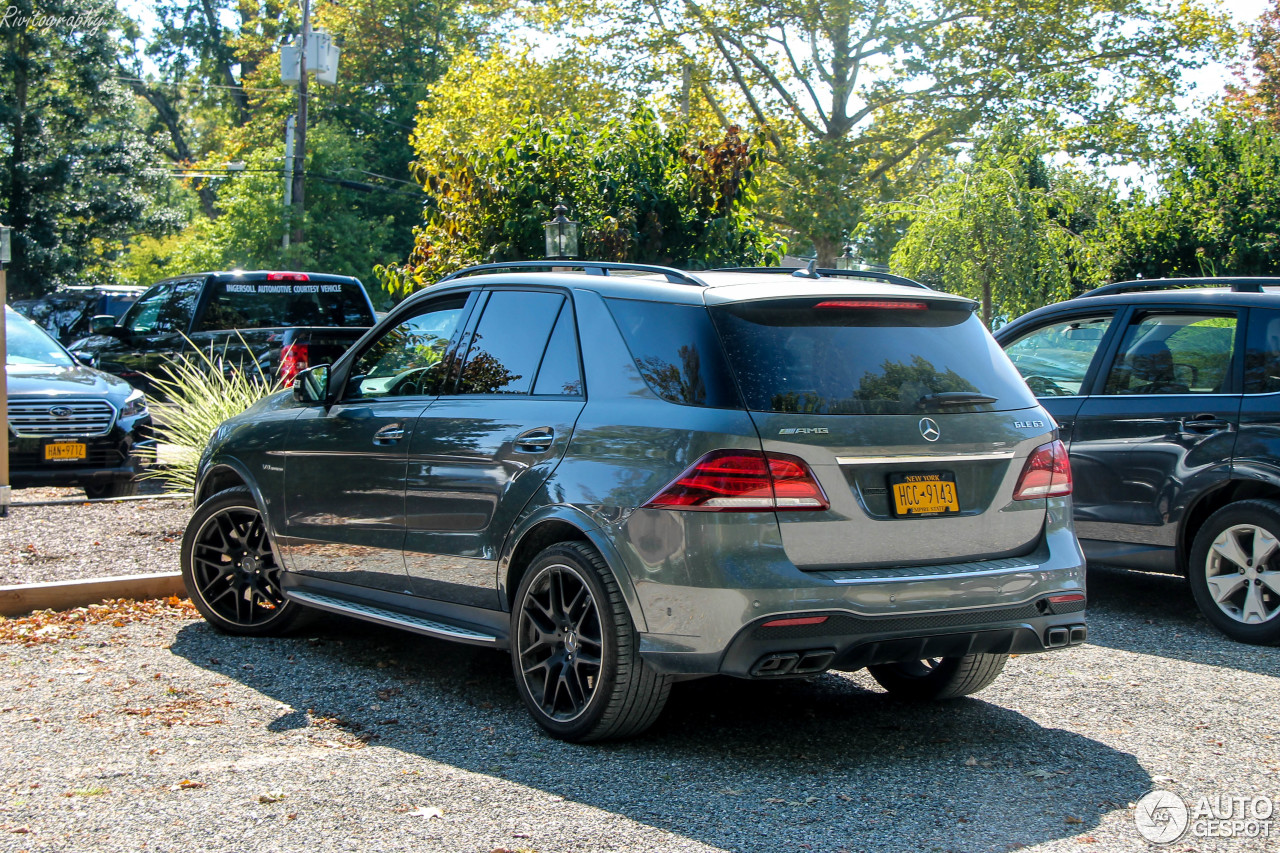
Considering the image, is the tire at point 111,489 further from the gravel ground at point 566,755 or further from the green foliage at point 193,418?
the gravel ground at point 566,755

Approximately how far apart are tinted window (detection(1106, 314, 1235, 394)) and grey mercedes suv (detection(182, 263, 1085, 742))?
250 cm

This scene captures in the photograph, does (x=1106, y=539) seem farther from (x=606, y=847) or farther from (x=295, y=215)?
(x=295, y=215)

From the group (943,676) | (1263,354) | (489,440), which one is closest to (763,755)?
(943,676)

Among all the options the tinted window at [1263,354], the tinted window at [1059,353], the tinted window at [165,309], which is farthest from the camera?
the tinted window at [165,309]

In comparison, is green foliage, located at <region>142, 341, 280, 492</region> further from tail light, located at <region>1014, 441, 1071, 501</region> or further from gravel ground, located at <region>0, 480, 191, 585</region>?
tail light, located at <region>1014, 441, 1071, 501</region>

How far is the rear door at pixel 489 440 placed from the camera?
512 cm

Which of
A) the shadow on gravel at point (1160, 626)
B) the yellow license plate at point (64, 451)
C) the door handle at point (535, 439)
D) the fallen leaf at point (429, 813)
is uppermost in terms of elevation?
the door handle at point (535, 439)

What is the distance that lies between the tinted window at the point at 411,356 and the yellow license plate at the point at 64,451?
630cm

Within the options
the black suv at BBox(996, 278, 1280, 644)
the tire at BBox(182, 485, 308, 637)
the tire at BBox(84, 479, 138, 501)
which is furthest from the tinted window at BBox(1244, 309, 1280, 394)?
the tire at BBox(84, 479, 138, 501)

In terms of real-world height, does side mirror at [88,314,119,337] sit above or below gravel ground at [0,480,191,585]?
above

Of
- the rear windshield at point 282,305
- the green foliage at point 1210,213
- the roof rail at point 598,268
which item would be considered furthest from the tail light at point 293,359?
the green foliage at point 1210,213

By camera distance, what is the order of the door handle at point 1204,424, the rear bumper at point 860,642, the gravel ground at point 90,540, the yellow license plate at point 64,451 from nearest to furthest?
1. the rear bumper at point 860,642
2. the door handle at point 1204,424
3. the gravel ground at point 90,540
4. the yellow license plate at point 64,451

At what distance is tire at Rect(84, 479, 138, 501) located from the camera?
39.2 ft

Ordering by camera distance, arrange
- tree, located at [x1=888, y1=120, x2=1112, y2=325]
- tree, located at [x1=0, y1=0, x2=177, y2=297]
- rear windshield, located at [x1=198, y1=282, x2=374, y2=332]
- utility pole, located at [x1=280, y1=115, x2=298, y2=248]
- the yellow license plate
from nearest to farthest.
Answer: the yellow license plate
rear windshield, located at [x1=198, y1=282, x2=374, y2=332]
tree, located at [x1=888, y1=120, x2=1112, y2=325]
tree, located at [x1=0, y1=0, x2=177, y2=297]
utility pole, located at [x1=280, y1=115, x2=298, y2=248]
